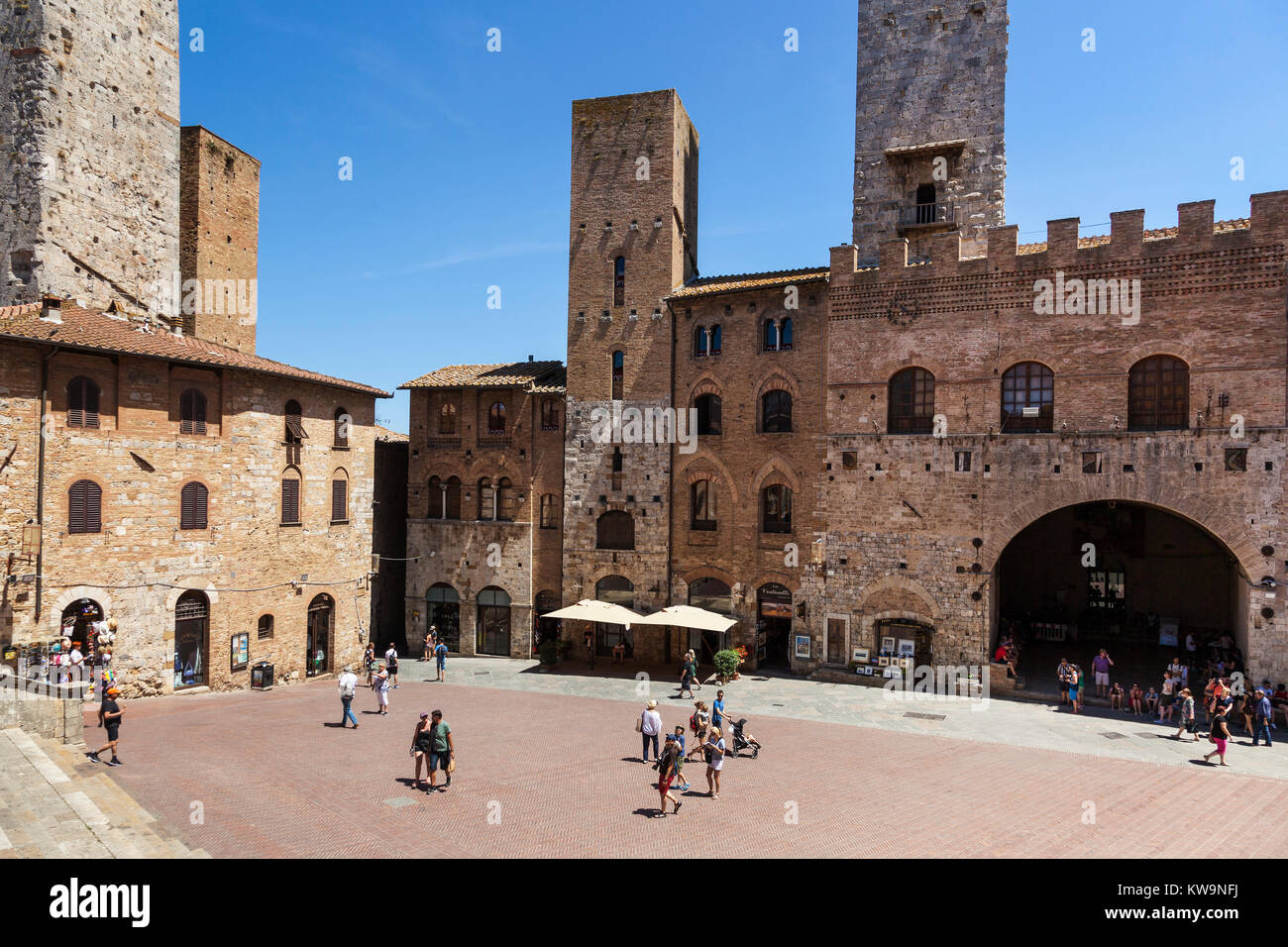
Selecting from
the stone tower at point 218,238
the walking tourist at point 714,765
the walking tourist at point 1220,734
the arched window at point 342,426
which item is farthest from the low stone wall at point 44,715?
the walking tourist at point 1220,734

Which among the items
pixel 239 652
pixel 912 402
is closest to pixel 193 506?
pixel 239 652

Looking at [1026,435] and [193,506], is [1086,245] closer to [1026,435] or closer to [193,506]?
[1026,435]

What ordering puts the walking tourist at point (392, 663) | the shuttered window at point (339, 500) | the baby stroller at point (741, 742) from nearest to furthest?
the baby stroller at point (741, 742), the walking tourist at point (392, 663), the shuttered window at point (339, 500)

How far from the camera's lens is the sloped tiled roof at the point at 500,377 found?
103 feet

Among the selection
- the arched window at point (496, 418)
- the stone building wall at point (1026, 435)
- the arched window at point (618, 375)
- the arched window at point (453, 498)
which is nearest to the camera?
the stone building wall at point (1026, 435)

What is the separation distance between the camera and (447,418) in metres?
32.7

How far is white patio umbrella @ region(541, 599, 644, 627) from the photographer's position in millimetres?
26531

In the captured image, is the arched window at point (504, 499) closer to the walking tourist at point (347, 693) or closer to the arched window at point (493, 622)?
the arched window at point (493, 622)

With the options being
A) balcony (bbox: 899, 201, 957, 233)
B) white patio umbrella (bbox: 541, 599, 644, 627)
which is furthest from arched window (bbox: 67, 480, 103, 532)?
Answer: balcony (bbox: 899, 201, 957, 233)

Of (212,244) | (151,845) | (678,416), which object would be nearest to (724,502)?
(678,416)

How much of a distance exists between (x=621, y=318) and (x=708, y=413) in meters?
5.41

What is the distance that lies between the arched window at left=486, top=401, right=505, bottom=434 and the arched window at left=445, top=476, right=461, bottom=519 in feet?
9.00

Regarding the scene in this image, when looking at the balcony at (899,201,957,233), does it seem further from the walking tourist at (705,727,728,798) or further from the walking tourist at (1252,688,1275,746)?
the walking tourist at (705,727,728,798)

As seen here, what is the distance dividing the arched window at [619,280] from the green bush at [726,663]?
14562 mm
